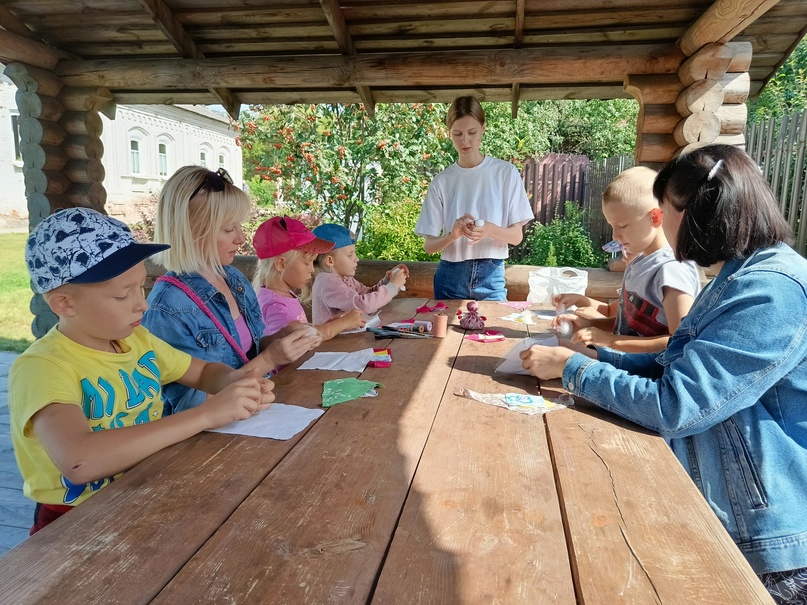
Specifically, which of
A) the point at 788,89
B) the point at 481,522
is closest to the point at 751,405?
the point at 481,522

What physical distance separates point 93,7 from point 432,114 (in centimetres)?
465

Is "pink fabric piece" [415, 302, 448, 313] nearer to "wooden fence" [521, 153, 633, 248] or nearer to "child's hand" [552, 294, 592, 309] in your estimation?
"child's hand" [552, 294, 592, 309]

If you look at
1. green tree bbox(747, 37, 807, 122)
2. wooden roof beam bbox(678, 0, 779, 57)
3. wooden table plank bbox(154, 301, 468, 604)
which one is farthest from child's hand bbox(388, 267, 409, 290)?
green tree bbox(747, 37, 807, 122)

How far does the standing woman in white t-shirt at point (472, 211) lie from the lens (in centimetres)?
384

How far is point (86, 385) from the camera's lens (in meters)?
1.58

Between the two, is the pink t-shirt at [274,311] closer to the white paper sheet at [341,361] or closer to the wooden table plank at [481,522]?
the white paper sheet at [341,361]

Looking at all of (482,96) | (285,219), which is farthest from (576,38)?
(285,219)

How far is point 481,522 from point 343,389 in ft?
2.98

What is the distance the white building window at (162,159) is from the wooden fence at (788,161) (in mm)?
21888

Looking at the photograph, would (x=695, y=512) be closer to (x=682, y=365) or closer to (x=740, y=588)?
(x=740, y=588)

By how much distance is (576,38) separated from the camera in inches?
194

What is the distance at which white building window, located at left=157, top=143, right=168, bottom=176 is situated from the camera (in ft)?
77.6

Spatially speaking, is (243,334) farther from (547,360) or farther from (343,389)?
(547,360)

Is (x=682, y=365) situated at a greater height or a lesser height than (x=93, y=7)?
lesser
